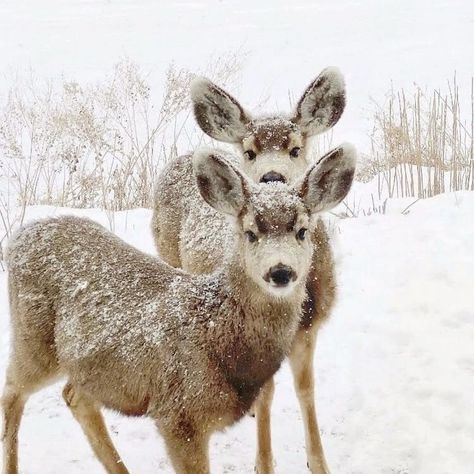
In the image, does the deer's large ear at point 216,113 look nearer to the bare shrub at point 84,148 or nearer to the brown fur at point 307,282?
the brown fur at point 307,282

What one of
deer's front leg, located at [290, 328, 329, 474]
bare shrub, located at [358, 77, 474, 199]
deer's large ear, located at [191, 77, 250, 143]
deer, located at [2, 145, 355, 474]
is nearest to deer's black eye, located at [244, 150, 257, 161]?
deer's large ear, located at [191, 77, 250, 143]

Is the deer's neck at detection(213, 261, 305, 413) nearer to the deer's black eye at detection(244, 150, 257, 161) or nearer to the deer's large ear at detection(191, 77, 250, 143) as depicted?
the deer's black eye at detection(244, 150, 257, 161)

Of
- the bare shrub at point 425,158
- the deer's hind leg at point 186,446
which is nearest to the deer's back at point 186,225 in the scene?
the deer's hind leg at point 186,446

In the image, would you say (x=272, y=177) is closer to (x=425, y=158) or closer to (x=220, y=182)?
(x=220, y=182)

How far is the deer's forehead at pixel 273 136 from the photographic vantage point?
4.84 metres

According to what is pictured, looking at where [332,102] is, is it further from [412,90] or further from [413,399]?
[412,90]

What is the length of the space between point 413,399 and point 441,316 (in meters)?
1.12

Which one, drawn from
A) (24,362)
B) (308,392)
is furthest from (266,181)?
(24,362)

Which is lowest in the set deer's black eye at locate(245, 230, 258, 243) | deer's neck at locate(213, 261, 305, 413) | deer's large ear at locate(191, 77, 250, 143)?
deer's neck at locate(213, 261, 305, 413)

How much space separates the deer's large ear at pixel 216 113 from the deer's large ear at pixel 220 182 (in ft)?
4.37

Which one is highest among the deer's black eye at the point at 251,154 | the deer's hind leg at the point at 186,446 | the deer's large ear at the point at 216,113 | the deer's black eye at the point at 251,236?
the deer's large ear at the point at 216,113

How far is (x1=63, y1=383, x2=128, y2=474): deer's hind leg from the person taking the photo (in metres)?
4.45

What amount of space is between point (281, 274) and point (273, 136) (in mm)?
1624

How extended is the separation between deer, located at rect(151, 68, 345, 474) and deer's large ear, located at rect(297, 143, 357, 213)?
23.3 inches
